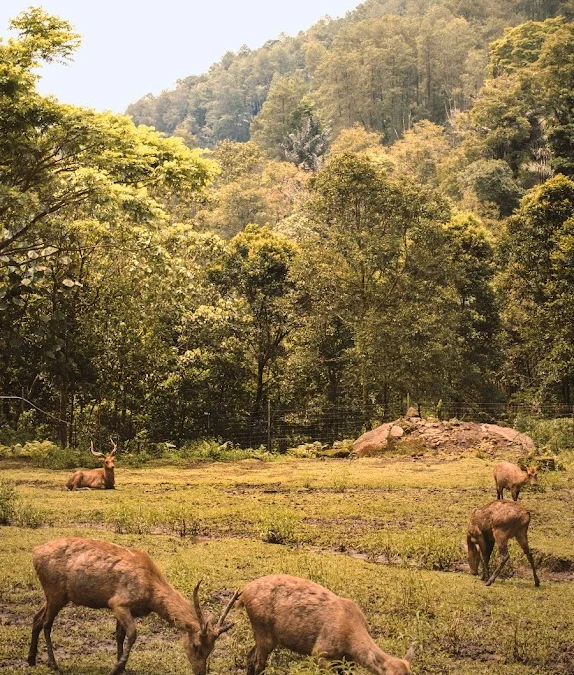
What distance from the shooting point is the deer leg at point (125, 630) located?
5859 millimetres

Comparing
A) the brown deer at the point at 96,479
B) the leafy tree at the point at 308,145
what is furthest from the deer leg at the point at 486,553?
the leafy tree at the point at 308,145

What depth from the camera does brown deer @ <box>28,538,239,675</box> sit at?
20.4 ft

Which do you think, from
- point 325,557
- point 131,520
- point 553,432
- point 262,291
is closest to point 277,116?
point 262,291

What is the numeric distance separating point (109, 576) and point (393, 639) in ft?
7.63

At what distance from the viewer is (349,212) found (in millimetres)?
26891

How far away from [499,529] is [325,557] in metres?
2.04

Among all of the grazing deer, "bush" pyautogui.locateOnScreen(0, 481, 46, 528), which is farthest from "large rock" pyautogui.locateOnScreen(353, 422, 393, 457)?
"bush" pyautogui.locateOnScreen(0, 481, 46, 528)

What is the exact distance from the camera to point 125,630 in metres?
6.14

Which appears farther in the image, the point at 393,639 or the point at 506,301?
the point at 506,301

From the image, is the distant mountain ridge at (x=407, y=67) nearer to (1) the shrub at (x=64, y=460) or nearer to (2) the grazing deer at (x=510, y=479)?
(1) the shrub at (x=64, y=460)

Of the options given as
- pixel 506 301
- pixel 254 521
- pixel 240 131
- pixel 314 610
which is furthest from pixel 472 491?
pixel 240 131

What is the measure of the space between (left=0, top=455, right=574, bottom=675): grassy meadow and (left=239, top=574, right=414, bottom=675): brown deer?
0.22 meters

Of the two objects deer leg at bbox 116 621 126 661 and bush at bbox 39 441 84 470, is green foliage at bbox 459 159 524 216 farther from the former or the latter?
deer leg at bbox 116 621 126 661

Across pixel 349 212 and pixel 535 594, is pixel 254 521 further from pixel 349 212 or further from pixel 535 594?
pixel 349 212
